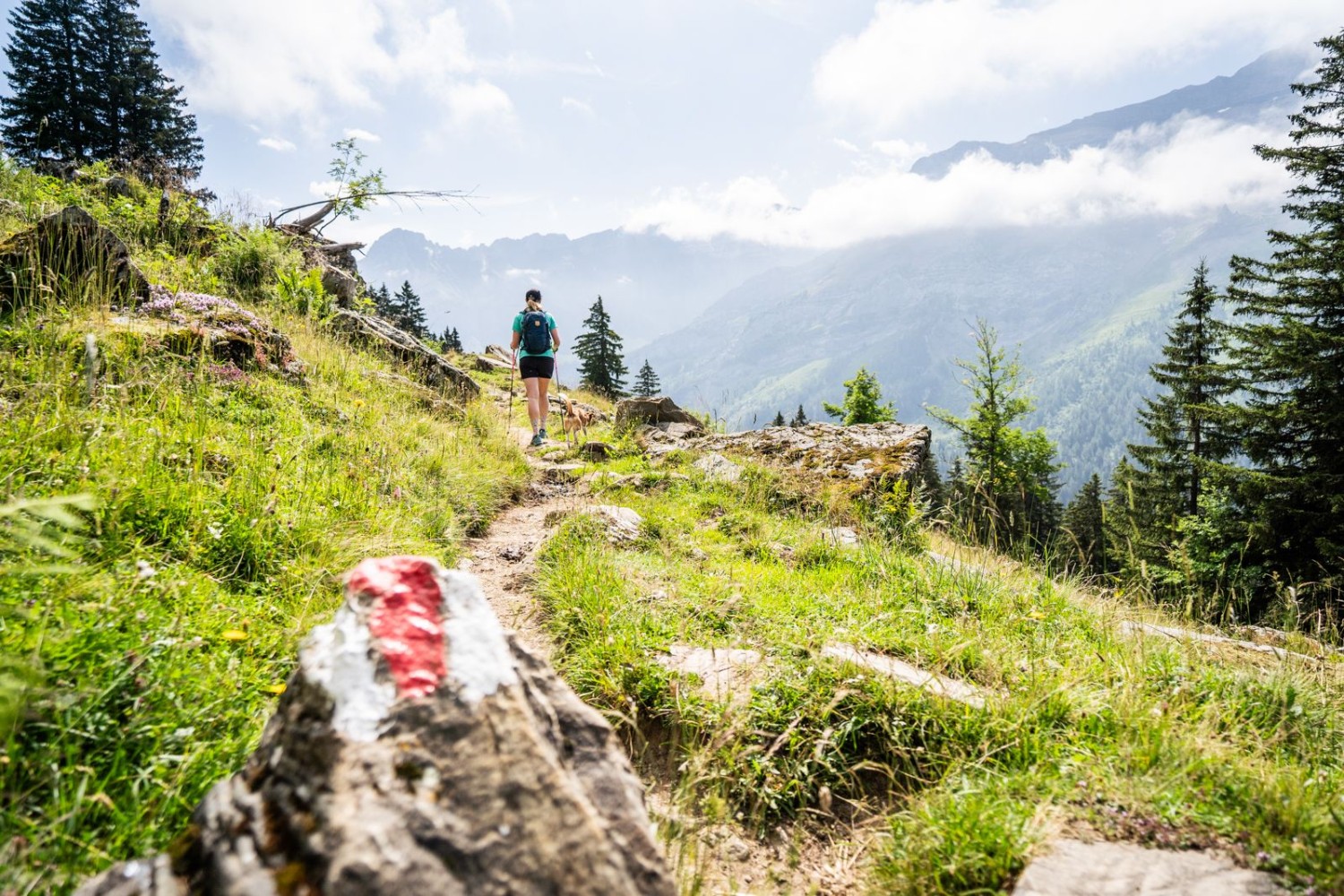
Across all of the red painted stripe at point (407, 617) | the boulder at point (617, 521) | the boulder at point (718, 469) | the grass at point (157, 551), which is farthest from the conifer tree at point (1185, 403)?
the red painted stripe at point (407, 617)

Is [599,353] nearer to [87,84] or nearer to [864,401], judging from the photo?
[864,401]

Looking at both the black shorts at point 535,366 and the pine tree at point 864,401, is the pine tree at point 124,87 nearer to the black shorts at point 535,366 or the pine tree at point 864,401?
the black shorts at point 535,366

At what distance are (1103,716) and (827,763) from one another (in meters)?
1.49

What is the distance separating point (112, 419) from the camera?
Result: 11.6 feet

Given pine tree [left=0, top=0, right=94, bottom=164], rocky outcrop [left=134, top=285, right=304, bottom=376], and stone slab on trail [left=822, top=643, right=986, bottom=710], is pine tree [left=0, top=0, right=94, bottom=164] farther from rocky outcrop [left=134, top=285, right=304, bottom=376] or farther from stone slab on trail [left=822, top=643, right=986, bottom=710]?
stone slab on trail [left=822, top=643, right=986, bottom=710]

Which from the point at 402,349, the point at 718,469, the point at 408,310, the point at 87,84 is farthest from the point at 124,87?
the point at 718,469

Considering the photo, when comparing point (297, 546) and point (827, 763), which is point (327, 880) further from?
point (297, 546)

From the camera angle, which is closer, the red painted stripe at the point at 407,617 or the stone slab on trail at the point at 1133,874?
the red painted stripe at the point at 407,617

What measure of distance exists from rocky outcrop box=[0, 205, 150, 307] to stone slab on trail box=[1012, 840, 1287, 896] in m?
7.25

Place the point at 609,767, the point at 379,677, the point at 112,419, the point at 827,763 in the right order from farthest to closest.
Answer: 1. the point at 112,419
2. the point at 827,763
3. the point at 609,767
4. the point at 379,677

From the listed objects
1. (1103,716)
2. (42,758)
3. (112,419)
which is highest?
(112,419)

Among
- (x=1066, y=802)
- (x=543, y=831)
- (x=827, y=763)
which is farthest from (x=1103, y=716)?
(x=543, y=831)

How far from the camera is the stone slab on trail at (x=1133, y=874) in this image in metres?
1.88

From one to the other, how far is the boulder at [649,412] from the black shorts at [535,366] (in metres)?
2.93
